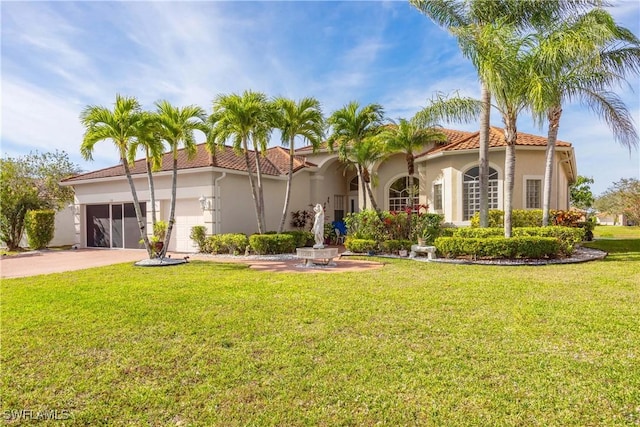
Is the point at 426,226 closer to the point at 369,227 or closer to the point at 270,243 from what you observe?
the point at 369,227

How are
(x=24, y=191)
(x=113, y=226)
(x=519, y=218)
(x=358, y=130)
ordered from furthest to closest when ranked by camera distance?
(x=113, y=226) → (x=24, y=191) → (x=358, y=130) → (x=519, y=218)

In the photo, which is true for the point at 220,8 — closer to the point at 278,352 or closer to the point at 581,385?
the point at 278,352

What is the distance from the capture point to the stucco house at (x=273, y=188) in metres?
18.9

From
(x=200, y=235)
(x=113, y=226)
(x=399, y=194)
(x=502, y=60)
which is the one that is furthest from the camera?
(x=399, y=194)

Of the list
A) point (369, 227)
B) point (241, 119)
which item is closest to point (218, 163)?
point (241, 119)

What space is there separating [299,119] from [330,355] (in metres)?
14.2

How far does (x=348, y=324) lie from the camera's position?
626 cm

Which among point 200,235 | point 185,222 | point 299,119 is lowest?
point 200,235

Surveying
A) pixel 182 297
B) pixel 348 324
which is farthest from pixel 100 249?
pixel 348 324

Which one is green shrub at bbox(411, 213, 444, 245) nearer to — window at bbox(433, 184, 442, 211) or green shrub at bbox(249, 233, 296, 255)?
window at bbox(433, 184, 442, 211)

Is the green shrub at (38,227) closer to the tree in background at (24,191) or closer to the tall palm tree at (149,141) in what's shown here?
the tree in background at (24,191)

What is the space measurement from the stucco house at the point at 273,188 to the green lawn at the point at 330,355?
1018 centimetres

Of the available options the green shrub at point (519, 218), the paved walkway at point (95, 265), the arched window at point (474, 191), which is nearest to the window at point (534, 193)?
the green shrub at point (519, 218)

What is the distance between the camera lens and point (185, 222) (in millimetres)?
19531
